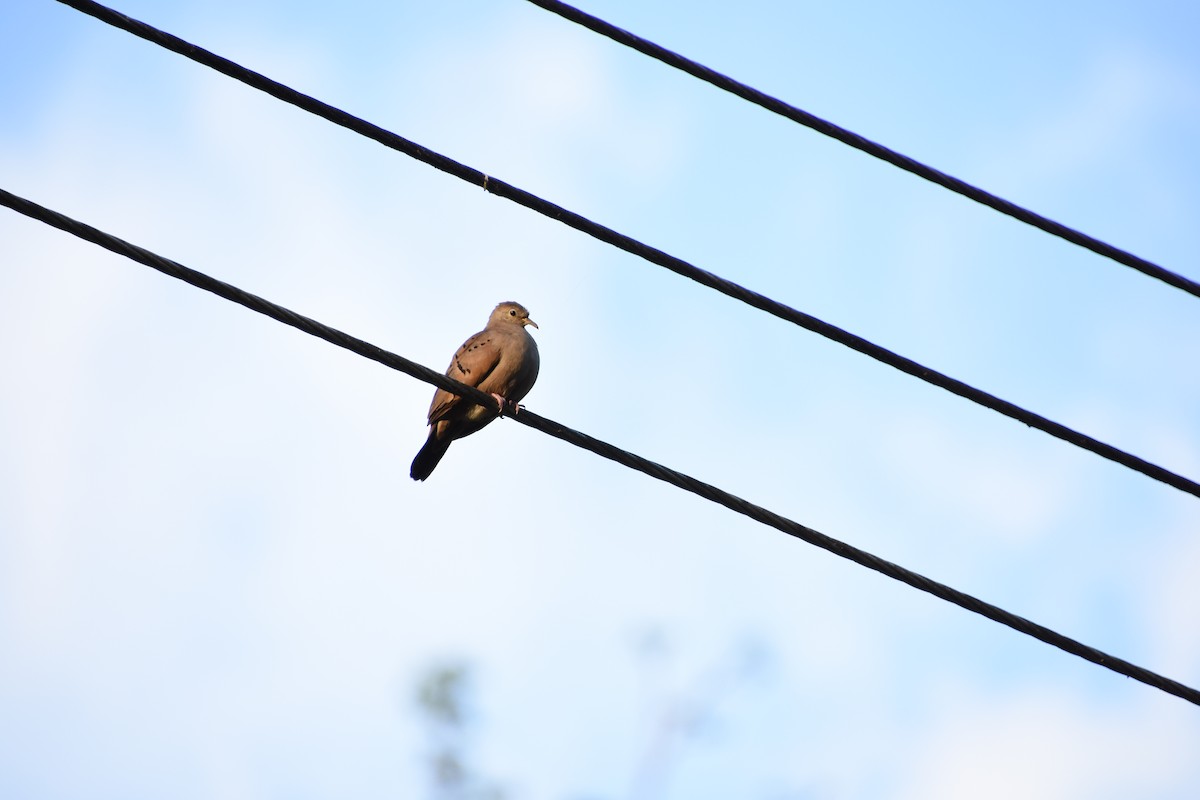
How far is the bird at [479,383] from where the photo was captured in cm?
841

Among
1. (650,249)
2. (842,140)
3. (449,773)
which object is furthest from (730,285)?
(449,773)

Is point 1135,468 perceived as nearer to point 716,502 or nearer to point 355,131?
point 716,502

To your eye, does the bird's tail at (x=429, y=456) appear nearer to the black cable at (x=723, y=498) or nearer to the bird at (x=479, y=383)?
the bird at (x=479, y=383)

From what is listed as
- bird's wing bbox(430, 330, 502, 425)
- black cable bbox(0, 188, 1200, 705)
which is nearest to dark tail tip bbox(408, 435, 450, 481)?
bird's wing bbox(430, 330, 502, 425)

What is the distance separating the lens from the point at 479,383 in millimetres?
8609

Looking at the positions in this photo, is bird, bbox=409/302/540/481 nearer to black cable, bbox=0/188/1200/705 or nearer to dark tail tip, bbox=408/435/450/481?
dark tail tip, bbox=408/435/450/481

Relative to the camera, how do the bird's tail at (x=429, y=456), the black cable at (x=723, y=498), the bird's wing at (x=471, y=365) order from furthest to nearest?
the bird's tail at (x=429, y=456), the bird's wing at (x=471, y=365), the black cable at (x=723, y=498)

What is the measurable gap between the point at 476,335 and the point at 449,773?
34.1 feet

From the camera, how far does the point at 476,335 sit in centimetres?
915

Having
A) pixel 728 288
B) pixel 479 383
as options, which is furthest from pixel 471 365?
pixel 728 288

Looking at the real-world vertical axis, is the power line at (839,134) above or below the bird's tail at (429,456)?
below

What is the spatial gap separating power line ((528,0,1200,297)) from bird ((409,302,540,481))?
12.3ft

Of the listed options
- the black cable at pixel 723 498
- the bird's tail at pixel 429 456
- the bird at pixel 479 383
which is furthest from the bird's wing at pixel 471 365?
the black cable at pixel 723 498

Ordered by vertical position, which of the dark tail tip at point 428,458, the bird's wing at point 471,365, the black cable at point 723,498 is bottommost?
the black cable at point 723,498
